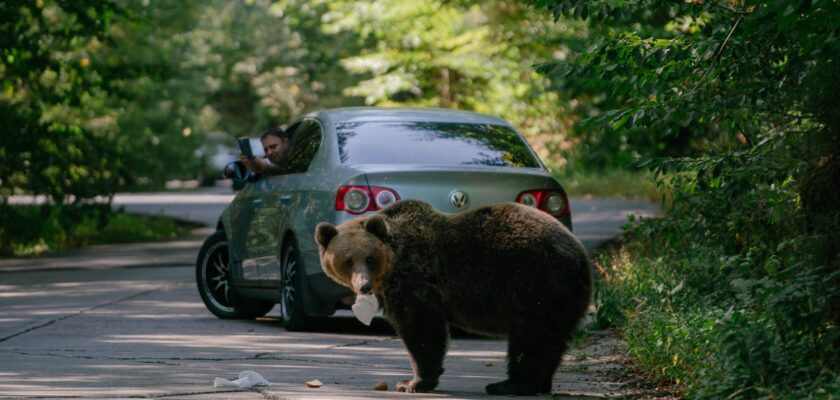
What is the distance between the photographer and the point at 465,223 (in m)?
8.50

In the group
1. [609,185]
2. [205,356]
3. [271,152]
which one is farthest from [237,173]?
[609,185]

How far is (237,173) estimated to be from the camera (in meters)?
13.8

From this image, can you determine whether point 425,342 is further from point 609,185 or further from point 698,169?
point 609,185

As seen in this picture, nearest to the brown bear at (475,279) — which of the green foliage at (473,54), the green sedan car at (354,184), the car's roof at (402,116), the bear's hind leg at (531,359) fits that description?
the bear's hind leg at (531,359)

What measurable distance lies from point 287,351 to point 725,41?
12.1ft

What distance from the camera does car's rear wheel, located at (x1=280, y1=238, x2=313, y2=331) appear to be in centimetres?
1199

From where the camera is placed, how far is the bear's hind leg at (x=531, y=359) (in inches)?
322

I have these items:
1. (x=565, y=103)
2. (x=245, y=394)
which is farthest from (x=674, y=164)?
(x=565, y=103)

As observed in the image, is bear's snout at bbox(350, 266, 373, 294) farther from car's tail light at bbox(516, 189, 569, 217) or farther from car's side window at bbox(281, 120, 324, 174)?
car's side window at bbox(281, 120, 324, 174)

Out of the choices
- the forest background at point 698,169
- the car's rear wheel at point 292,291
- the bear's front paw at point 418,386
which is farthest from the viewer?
the car's rear wheel at point 292,291

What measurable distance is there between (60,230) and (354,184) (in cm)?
1533

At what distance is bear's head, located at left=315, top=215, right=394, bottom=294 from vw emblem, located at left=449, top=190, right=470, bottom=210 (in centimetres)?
285

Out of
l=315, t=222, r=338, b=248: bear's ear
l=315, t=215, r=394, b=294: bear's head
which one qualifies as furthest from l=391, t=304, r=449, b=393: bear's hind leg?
l=315, t=222, r=338, b=248: bear's ear

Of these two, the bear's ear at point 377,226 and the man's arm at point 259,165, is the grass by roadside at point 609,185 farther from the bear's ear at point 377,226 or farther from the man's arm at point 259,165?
the bear's ear at point 377,226
